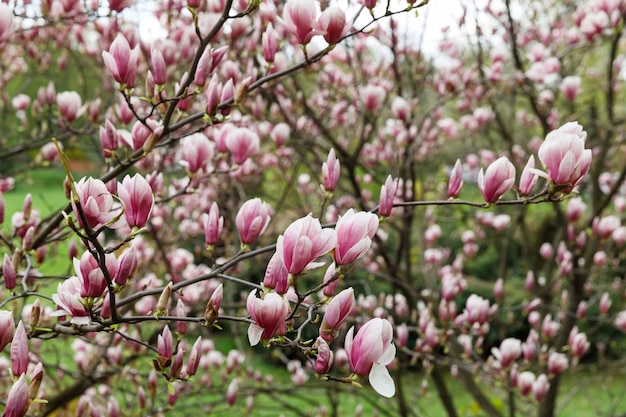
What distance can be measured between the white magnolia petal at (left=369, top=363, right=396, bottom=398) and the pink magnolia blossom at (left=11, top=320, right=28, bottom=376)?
560 mm

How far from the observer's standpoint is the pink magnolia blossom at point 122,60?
129cm

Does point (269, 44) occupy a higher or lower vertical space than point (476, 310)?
higher

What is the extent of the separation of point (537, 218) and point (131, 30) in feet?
27.2

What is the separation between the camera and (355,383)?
3.07 ft

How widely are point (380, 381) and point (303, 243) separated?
26 centimetres

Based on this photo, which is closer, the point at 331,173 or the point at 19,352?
the point at 19,352

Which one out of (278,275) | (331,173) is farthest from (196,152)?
(278,275)

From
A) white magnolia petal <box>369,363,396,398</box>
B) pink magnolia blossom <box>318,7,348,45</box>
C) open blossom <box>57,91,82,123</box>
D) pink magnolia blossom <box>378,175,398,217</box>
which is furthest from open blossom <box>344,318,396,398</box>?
open blossom <box>57,91,82,123</box>

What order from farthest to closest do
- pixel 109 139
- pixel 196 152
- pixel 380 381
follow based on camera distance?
pixel 196 152 → pixel 109 139 → pixel 380 381

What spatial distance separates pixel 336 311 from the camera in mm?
976

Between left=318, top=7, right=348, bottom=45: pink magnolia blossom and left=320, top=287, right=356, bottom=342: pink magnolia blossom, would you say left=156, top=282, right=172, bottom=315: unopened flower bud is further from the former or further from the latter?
left=318, top=7, right=348, bottom=45: pink magnolia blossom

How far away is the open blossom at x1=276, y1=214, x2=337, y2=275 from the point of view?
3.14 feet

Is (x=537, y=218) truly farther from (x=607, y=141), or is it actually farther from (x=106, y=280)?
(x=106, y=280)

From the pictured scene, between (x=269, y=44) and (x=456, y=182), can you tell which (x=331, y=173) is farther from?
(x=269, y=44)
